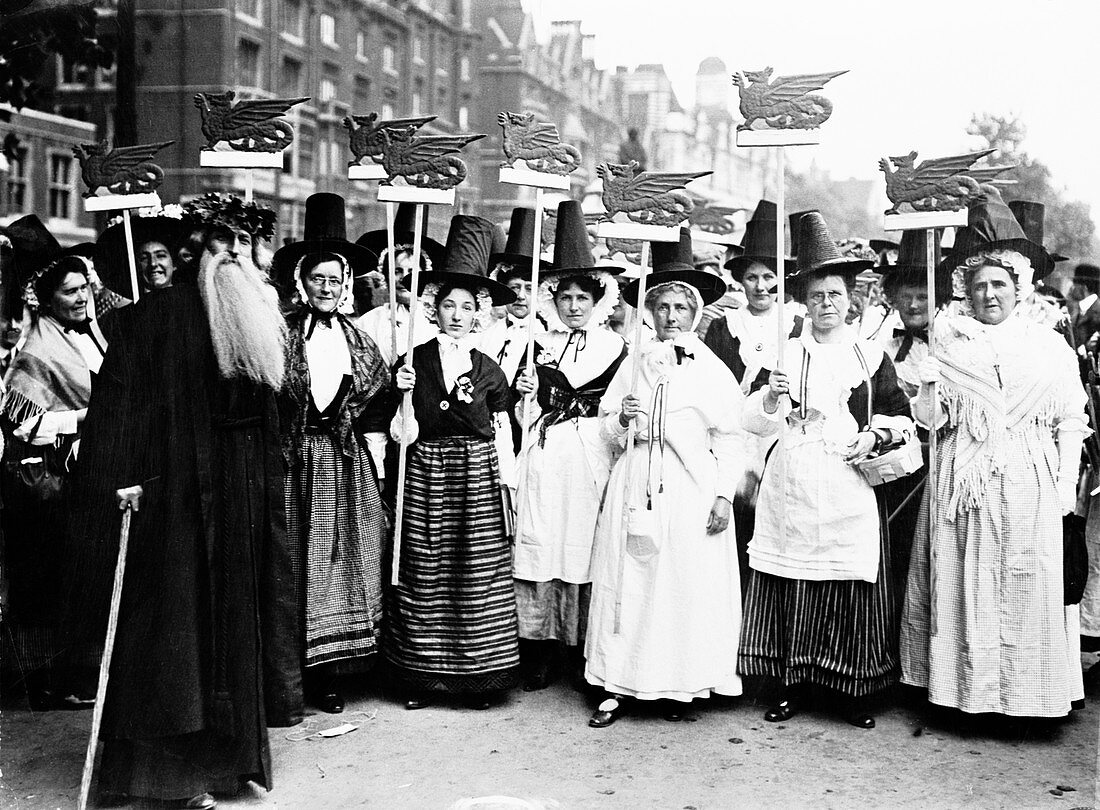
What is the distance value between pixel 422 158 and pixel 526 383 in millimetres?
1234

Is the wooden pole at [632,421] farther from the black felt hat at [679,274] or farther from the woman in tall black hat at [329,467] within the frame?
the woman in tall black hat at [329,467]

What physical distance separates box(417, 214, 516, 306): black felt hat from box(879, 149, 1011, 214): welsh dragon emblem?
196 cm

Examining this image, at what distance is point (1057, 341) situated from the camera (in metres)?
5.07

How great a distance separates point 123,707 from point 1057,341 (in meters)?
4.25

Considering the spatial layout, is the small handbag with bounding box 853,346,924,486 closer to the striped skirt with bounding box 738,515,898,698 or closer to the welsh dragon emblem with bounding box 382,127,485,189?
the striped skirt with bounding box 738,515,898,698

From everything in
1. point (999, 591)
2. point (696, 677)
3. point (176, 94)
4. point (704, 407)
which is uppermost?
point (176, 94)

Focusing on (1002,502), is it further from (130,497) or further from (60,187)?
(60,187)

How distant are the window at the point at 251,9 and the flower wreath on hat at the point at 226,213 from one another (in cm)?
218

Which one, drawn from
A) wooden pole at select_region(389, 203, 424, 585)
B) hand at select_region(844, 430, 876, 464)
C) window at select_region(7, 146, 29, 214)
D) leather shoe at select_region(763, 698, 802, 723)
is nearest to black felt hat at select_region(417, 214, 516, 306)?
wooden pole at select_region(389, 203, 424, 585)

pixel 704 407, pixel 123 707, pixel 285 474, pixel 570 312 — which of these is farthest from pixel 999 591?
pixel 123 707

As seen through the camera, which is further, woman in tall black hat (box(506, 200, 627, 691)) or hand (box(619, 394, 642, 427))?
woman in tall black hat (box(506, 200, 627, 691))

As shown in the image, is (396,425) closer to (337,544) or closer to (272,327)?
(337,544)

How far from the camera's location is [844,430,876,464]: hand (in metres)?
5.16

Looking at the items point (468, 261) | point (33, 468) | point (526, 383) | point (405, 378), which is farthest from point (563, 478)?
point (33, 468)
